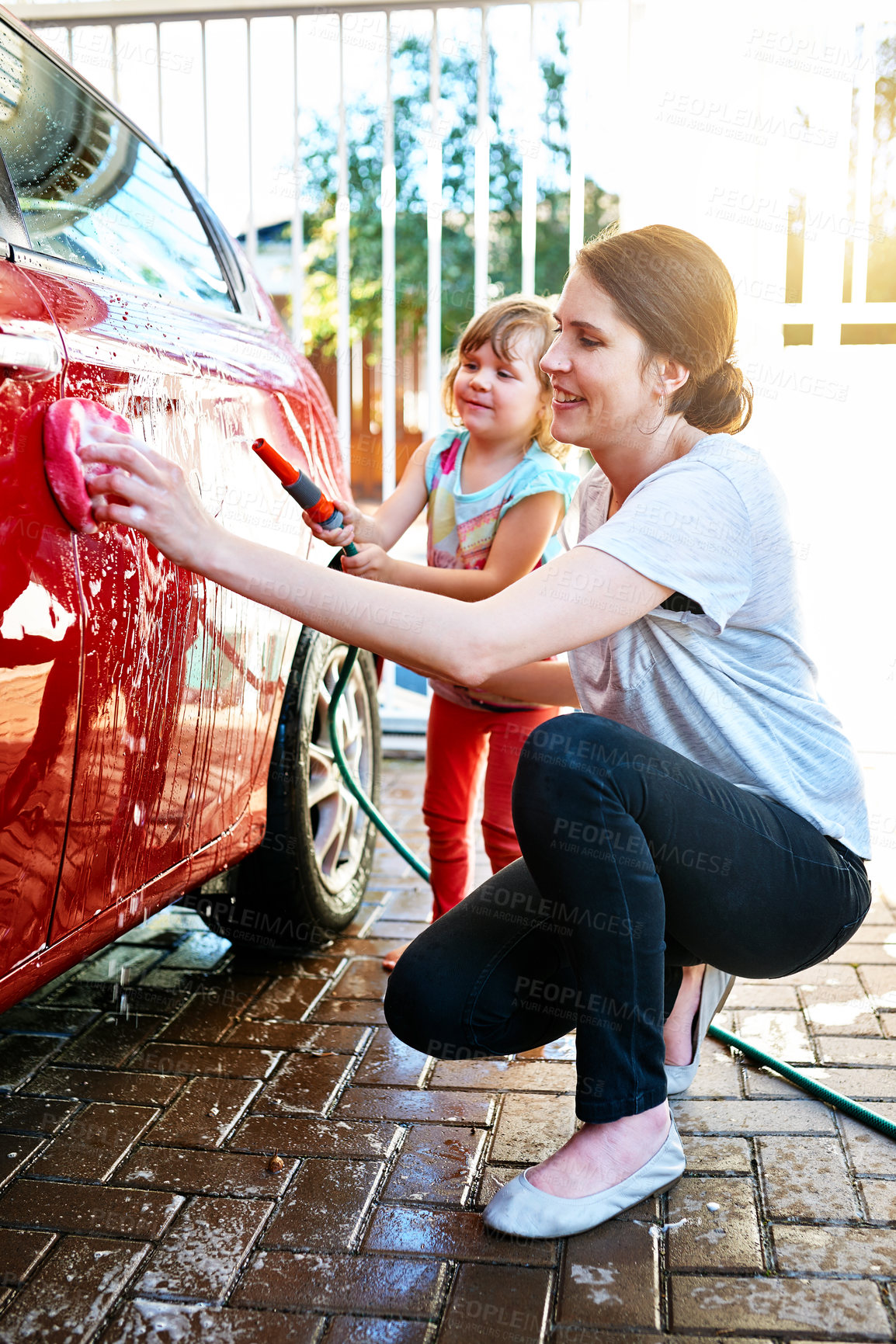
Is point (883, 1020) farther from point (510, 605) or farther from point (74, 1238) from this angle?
point (74, 1238)

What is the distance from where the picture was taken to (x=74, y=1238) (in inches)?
65.6

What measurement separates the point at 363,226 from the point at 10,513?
717 inches

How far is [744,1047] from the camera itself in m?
2.27

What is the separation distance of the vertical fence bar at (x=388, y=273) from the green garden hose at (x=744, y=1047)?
6.70 feet

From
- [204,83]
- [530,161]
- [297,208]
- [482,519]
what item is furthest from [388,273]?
[482,519]

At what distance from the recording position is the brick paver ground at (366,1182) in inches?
60.0

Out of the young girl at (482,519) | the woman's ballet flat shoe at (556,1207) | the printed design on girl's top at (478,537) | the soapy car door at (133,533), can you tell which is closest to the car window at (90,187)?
the soapy car door at (133,533)

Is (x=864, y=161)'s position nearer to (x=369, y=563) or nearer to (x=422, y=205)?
(x=369, y=563)

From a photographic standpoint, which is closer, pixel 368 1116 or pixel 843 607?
pixel 368 1116

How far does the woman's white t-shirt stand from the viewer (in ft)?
Answer: 5.54

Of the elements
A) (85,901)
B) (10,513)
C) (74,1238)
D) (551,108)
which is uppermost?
(551,108)

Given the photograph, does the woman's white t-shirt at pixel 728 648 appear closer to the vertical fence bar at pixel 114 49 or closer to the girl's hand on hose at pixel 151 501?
the girl's hand on hose at pixel 151 501

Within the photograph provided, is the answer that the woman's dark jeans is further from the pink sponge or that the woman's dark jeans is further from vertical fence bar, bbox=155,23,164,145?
vertical fence bar, bbox=155,23,164,145

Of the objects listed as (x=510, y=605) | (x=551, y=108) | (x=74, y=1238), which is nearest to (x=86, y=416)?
(x=510, y=605)
